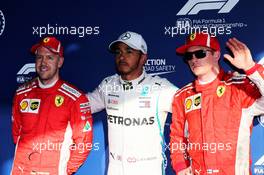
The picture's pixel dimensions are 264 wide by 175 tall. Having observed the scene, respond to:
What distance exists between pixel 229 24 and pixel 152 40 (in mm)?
721

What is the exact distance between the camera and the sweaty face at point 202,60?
344cm

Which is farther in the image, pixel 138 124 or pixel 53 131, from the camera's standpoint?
pixel 53 131

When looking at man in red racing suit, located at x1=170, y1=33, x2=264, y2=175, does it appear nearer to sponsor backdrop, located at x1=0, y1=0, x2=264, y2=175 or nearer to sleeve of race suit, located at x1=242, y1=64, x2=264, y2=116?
sleeve of race suit, located at x1=242, y1=64, x2=264, y2=116


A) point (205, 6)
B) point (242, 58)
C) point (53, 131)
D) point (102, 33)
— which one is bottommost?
point (53, 131)

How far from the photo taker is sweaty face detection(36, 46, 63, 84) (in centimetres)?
377

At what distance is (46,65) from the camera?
3.79 m

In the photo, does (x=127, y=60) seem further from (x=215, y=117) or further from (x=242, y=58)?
(x=242, y=58)

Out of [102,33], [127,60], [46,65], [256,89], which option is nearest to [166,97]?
[127,60]

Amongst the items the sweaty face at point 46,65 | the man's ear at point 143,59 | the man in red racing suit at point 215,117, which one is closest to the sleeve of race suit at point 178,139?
the man in red racing suit at point 215,117

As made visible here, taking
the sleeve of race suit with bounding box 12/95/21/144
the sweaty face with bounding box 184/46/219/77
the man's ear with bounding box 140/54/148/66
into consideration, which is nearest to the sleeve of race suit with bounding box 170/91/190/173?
the sweaty face with bounding box 184/46/219/77

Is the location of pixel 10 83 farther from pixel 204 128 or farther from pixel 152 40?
pixel 204 128

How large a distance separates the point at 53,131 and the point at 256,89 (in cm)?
174

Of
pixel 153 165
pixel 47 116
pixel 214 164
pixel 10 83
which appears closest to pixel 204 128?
pixel 214 164

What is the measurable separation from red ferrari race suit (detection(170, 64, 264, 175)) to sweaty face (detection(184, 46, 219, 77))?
0.10 m
